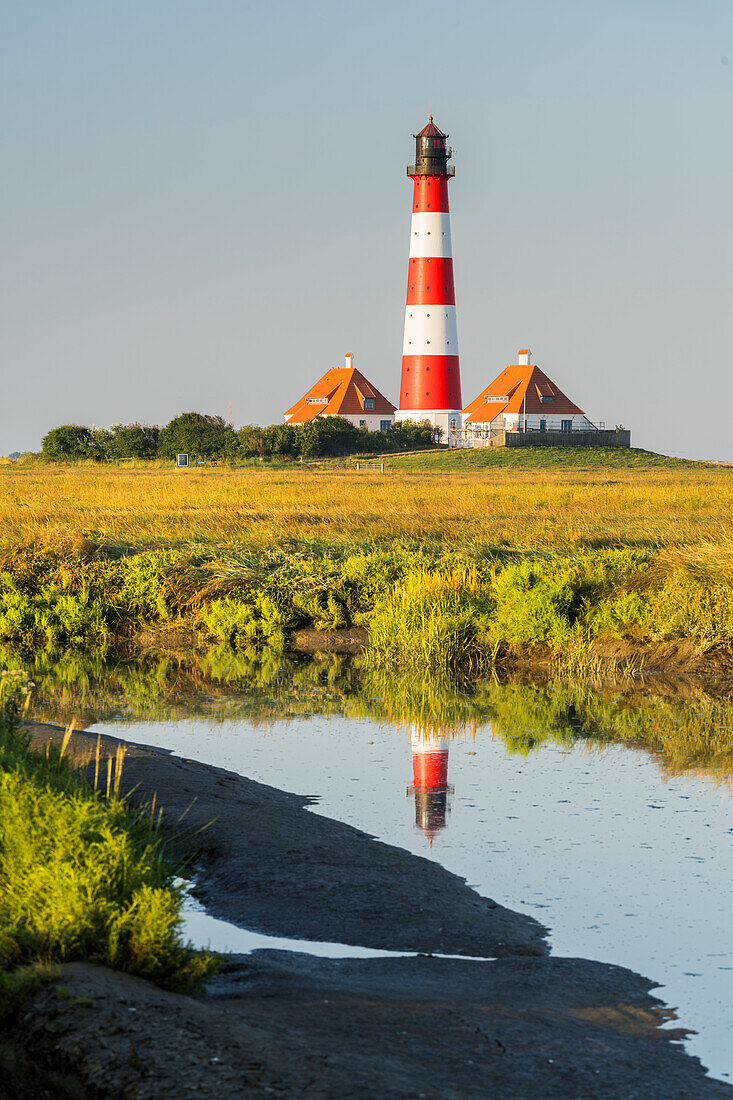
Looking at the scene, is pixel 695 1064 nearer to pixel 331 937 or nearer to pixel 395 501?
pixel 331 937

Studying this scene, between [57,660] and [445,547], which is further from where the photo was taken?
[445,547]

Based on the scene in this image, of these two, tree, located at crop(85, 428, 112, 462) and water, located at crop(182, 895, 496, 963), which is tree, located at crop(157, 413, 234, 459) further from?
water, located at crop(182, 895, 496, 963)

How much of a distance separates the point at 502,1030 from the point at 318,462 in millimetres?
70398

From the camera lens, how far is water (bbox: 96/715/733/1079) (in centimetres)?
718

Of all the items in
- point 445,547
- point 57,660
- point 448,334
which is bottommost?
point 57,660

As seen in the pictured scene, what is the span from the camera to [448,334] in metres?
72.3

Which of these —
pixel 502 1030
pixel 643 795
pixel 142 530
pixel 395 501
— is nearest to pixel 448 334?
pixel 395 501

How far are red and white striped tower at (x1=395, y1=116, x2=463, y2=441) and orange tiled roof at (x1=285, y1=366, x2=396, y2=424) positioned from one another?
65.6 ft

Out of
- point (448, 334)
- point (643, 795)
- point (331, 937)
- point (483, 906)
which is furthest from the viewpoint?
point (448, 334)

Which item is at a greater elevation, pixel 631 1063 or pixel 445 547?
pixel 445 547

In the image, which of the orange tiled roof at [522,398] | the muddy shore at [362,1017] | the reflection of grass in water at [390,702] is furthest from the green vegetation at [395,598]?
the orange tiled roof at [522,398]

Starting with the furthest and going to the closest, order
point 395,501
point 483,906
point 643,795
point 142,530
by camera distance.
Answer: point 395,501, point 142,530, point 643,795, point 483,906

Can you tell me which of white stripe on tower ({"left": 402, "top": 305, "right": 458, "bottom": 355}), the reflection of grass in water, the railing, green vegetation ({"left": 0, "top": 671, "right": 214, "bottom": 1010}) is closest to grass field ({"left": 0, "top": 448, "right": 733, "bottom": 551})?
the reflection of grass in water

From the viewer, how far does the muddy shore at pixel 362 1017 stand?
202 inches
